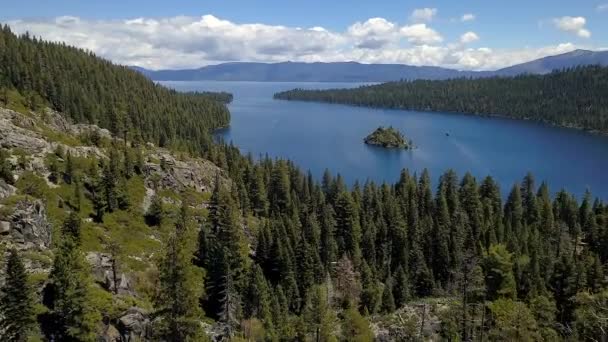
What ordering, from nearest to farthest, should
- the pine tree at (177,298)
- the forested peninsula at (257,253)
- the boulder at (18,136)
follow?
the pine tree at (177,298) → the forested peninsula at (257,253) → the boulder at (18,136)

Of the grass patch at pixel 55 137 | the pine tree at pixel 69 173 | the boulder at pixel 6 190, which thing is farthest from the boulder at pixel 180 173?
the boulder at pixel 6 190

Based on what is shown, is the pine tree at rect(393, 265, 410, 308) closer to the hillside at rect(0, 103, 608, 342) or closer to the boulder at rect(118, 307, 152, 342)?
the hillside at rect(0, 103, 608, 342)

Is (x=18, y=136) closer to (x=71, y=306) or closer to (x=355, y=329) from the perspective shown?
(x=71, y=306)

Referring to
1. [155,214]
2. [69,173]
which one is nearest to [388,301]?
[155,214]

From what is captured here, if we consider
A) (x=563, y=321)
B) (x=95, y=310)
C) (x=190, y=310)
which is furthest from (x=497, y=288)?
(x=95, y=310)

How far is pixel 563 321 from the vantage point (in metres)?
75.6

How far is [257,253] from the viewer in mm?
93625

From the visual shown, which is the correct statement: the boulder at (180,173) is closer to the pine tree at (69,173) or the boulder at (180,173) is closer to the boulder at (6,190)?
the pine tree at (69,173)

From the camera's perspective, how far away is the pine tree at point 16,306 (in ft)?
136

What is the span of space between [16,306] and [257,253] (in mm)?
54537

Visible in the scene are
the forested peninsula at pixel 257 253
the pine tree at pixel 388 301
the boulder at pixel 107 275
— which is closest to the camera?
the forested peninsula at pixel 257 253

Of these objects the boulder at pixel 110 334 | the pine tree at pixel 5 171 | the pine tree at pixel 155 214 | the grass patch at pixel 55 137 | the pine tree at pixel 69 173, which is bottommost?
the boulder at pixel 110 334

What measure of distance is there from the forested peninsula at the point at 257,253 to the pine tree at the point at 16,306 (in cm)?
13

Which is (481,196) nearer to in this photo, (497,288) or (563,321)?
(563,321)
